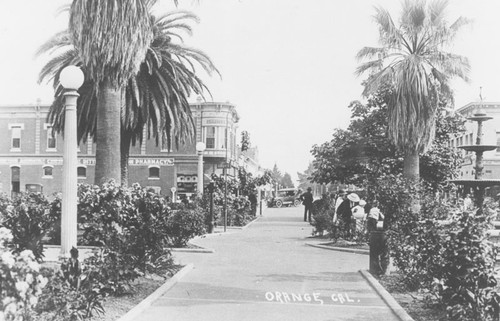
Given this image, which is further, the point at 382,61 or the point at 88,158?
the point at 88,158

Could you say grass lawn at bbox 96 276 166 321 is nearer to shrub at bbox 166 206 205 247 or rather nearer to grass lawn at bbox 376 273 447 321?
shrub at bbox 166 206 205 247

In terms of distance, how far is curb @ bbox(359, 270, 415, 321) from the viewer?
23.4 ft

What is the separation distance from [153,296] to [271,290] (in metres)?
2.06

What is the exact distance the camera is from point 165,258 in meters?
9.62

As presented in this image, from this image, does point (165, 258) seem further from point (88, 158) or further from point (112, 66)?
point (88, 158)

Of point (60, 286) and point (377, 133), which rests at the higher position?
point (377, 133)

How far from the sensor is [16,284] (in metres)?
4.14

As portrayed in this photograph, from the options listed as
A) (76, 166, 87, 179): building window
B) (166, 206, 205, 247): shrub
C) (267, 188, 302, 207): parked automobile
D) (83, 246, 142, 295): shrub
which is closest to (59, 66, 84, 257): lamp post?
(83, 246, 142, 295): shrub

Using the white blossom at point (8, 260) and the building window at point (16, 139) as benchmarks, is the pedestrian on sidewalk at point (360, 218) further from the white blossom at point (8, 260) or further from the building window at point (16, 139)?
the building window at point (16, 139)

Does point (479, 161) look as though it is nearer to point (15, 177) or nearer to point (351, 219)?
point (351, 219)

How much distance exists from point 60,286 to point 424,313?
4701 mm

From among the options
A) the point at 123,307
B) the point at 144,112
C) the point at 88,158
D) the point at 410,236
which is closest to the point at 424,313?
the point at 410,236

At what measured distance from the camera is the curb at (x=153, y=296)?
6761 mm

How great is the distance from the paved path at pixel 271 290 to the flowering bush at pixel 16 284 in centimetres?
267
